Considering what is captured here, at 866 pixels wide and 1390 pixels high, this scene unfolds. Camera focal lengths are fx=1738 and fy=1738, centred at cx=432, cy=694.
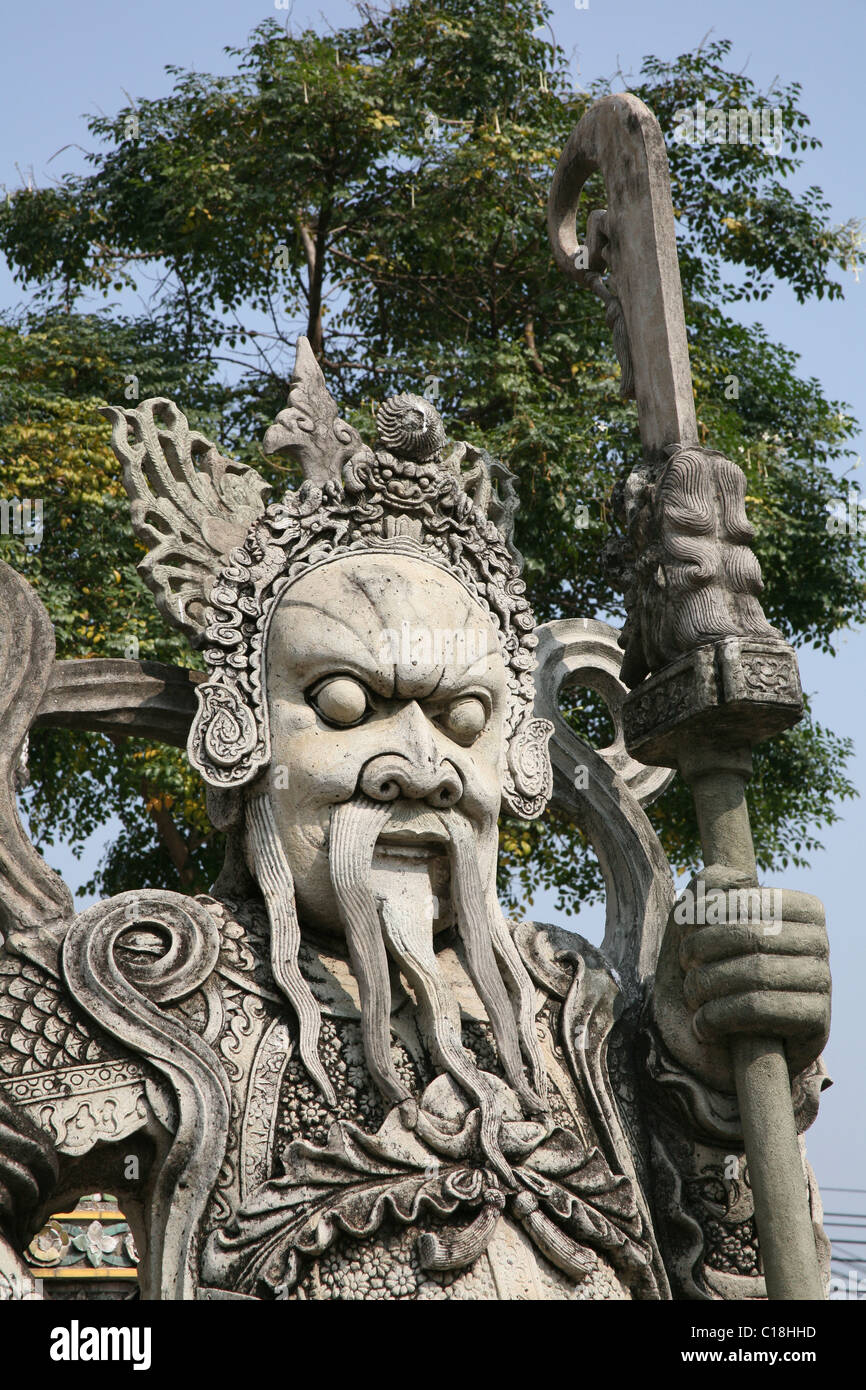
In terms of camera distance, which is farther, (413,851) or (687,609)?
(687,609)

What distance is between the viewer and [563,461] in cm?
1198

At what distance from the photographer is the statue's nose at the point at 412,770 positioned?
17.6 ft

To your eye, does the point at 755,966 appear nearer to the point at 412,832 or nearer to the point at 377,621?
the point at 412,832

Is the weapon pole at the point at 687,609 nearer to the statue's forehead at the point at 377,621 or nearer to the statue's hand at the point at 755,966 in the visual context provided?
the statue's hand at the point at 755,966

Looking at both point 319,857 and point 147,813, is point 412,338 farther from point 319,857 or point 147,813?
point 319,857

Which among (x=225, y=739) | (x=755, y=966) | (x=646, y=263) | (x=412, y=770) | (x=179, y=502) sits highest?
(x=646, y=263)

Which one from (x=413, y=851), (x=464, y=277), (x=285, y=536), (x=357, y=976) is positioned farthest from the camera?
(x=464, y=277)

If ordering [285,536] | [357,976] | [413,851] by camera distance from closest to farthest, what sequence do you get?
1. [357,976]
2. [413,851]
3. [285,536]

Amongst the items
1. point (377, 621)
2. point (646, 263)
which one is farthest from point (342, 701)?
point (646, 263)

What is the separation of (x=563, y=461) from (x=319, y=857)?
23.0ft

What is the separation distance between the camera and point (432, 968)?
5.34 m

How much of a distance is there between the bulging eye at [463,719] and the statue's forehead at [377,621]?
0.11 meters

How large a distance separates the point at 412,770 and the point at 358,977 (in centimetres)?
65
